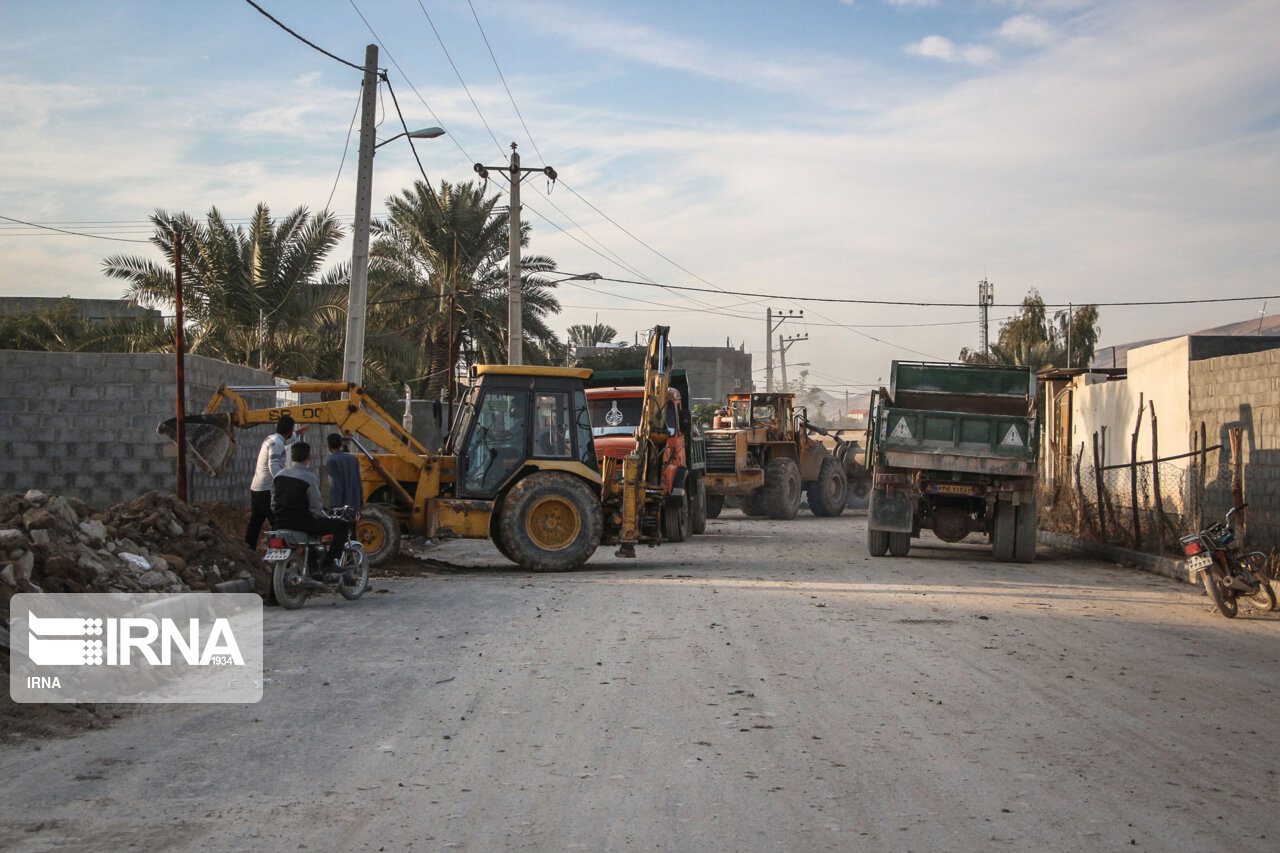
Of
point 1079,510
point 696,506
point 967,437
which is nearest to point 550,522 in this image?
point 967,437

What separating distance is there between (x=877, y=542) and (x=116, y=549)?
10.7m

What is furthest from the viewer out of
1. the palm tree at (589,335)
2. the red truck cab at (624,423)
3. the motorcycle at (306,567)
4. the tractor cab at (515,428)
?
the palm tree at (589,335)

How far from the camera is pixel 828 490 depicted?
99.7 ft

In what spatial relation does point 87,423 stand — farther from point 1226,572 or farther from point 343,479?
point 1226,572

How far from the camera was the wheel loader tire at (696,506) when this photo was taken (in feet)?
70.8

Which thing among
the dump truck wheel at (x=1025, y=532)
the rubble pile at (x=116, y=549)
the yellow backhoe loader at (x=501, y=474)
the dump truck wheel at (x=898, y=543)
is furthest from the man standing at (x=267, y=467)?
the dump truck wheel at (x=1025, y=532)

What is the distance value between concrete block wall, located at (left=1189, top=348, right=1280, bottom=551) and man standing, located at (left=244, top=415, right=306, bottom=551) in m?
11.4

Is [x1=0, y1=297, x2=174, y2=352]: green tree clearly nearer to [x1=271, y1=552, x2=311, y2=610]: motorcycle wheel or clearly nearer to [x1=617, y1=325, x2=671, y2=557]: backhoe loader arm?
[x1=617, y1=325, x2=671, y2=557]: backhoe loader arm

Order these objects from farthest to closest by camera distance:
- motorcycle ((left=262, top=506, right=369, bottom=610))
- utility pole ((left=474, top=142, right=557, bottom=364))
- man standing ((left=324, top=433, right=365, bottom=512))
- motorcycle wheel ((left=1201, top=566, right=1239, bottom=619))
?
1. utility pole ((left=474, top=142, right=557, bottom=364))
2. man standing ((left=324, top=433, right=365, bottom=512))
3. motorcycle wheel ((left=1201, top=566, right=1239, bottom=619))
4. motorcycle ((left=262, top=506, right=369, bottom=610))

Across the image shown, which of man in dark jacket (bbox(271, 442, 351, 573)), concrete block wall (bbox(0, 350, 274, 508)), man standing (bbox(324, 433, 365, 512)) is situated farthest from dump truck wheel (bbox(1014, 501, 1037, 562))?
concrete block wall (bbox(0, 350, 274, 508))

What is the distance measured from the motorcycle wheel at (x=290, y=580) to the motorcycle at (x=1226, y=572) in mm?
8693

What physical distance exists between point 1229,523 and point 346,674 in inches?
343

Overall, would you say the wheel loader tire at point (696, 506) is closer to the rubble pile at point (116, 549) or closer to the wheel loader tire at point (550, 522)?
the wheel loader tire at point (550, 522)

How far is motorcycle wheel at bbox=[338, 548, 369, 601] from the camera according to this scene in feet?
37.3
